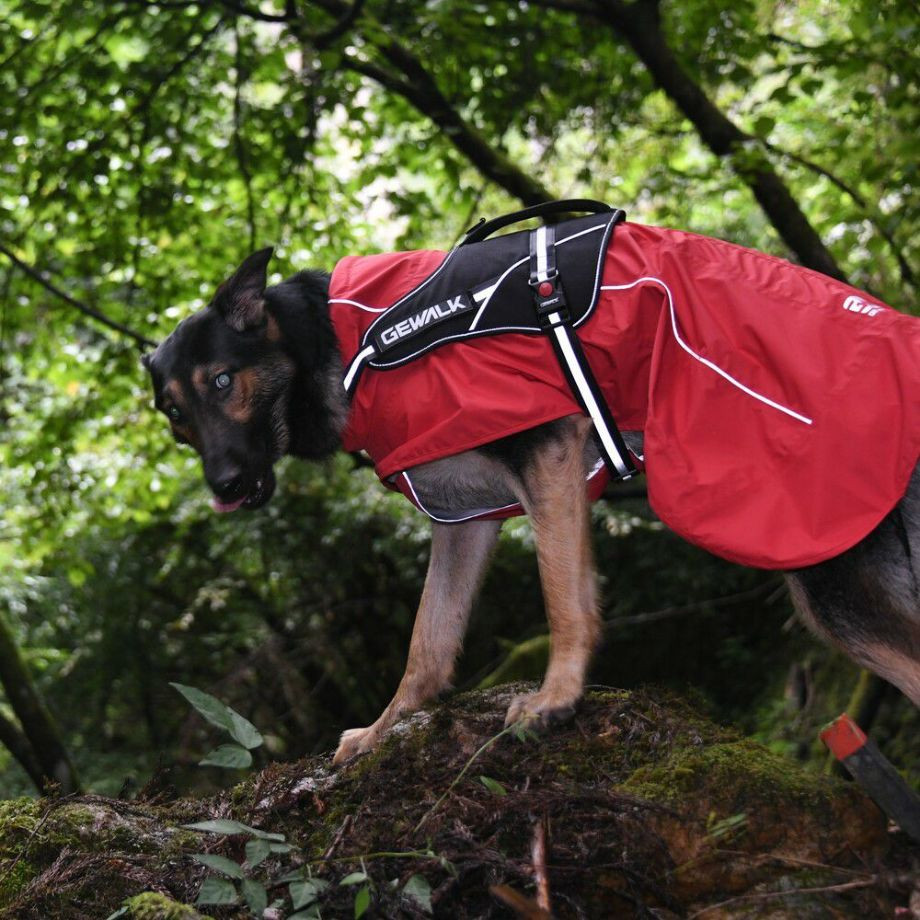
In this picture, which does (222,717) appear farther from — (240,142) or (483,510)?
(240,142)

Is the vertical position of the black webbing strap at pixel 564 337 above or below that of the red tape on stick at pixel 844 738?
above

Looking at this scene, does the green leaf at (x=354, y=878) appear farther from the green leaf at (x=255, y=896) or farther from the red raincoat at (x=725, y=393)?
the red raincoat at (x=725, y=393)

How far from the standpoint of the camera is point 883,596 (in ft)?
11.0

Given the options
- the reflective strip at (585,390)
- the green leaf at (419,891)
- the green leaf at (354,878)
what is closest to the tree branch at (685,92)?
the reflective strip at (585,390)

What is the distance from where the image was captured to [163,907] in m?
2.71

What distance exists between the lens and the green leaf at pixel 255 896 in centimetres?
265

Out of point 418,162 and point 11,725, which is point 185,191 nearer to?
point 418,162

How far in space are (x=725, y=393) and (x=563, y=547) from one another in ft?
2.55

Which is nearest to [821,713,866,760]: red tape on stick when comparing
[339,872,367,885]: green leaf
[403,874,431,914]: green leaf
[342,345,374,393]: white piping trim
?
[403,874,431,914]: green leaf

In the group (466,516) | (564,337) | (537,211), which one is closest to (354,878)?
(466,516)

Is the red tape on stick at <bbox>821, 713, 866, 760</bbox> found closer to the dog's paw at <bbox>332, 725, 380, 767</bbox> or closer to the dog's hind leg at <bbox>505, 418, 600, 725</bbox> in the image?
the dog's hind leg at <bbox>505, 418, 600, 725</bbox>

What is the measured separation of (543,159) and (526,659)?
3.97m

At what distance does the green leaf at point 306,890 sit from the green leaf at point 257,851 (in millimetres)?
110

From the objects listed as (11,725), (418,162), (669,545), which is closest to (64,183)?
(418,162)
